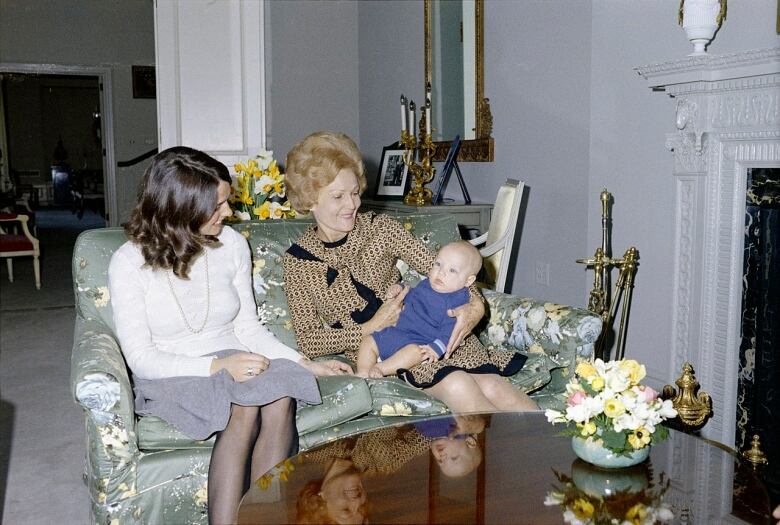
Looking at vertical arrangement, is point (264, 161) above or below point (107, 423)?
above

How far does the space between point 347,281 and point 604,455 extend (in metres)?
1.12

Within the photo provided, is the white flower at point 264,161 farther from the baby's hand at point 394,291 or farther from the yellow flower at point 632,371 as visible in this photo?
the yellow flower at point 632,371

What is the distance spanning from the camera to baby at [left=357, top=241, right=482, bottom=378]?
7.34 feet

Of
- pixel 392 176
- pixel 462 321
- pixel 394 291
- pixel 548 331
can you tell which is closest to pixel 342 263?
pixel 394 291

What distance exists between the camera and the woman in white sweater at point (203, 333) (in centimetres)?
193

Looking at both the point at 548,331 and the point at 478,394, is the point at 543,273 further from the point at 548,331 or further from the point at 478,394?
the point at 478,394

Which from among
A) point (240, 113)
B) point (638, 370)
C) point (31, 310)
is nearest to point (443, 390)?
point (638, 370)

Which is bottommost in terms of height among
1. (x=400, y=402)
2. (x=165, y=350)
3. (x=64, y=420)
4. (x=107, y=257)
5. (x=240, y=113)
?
(x=64, y=420)

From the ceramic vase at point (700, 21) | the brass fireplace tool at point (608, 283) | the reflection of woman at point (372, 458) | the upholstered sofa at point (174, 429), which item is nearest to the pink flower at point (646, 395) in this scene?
the reflection of woman at point (372, 458)

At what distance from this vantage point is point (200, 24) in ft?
15.6

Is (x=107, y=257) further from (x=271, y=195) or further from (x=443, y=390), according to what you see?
(x=443, y=390)

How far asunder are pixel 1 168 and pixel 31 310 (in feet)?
28.4

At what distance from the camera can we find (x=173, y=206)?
209cm

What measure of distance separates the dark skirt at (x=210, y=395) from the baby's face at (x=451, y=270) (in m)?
0.48
